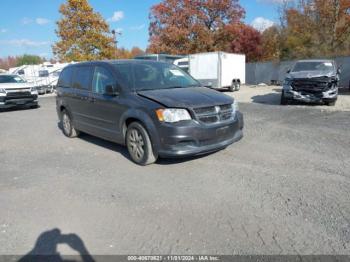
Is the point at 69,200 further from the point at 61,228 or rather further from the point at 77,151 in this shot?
the point at 77,151

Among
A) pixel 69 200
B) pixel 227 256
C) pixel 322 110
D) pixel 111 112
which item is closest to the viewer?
pixel 227 256

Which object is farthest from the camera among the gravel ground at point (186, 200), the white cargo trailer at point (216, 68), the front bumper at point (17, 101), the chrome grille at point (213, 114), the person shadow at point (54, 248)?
the white cargo trailer at point (216, 68)

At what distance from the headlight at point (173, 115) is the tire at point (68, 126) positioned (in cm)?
385

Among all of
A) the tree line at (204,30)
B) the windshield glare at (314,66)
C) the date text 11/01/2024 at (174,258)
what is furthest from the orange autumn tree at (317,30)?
the date text 11/01/2024 at (174,258)

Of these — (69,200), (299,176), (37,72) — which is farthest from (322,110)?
(37,72)

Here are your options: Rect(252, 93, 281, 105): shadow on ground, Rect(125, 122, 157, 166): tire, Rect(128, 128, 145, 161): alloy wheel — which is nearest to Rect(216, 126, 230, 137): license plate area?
Rect(125, 122, 157, 166): tire

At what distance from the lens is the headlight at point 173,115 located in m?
5.11

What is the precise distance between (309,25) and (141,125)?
112 feet

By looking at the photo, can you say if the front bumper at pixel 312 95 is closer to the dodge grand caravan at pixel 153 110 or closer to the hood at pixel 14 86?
the dodge grand caravan at pixel 153 110

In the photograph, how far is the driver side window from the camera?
6266 mm

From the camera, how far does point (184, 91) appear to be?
19.1ft

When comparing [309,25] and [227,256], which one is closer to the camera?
[227,256]

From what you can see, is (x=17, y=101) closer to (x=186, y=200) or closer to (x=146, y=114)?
(x=146, y=114)

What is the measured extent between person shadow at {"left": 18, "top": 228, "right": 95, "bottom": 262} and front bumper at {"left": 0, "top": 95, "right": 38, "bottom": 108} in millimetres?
12544
